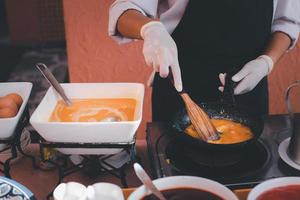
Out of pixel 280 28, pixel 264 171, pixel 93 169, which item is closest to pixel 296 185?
pixel 264 171

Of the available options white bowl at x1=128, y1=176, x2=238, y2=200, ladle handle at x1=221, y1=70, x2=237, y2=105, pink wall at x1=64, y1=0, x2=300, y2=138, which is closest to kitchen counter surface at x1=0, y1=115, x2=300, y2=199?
ladle handle at x1=221, y1=70, x2=237, y2=105

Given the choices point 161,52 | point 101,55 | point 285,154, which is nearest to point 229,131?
point 285,154

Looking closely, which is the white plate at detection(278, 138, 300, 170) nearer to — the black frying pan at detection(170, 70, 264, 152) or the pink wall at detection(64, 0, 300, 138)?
the black frying pan at detection(170, 70, 264, 152)

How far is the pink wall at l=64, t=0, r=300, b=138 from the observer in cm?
274

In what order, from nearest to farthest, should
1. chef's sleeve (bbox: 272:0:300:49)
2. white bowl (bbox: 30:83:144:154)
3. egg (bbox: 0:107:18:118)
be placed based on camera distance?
white bowl (bbox: 30:83:144:154) → egg (bbox: 0:107:18:118) → chef's sleeve (bbox: 272:0:300:49)

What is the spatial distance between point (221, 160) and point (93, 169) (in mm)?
348

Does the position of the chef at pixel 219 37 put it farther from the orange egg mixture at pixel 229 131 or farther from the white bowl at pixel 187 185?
the white bowl at pixel 187 185

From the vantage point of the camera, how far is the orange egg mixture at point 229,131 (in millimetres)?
1180

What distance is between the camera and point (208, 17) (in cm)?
156

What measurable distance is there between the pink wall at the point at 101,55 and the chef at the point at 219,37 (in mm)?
1181

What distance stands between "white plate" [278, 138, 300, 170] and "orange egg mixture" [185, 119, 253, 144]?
0.09 metres

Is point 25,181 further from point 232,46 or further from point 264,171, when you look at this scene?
point 232,46

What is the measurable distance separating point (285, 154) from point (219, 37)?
56cm

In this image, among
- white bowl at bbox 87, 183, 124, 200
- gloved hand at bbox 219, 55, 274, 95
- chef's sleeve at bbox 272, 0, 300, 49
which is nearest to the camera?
white bowl at bbox 87, 183, 124, 200
